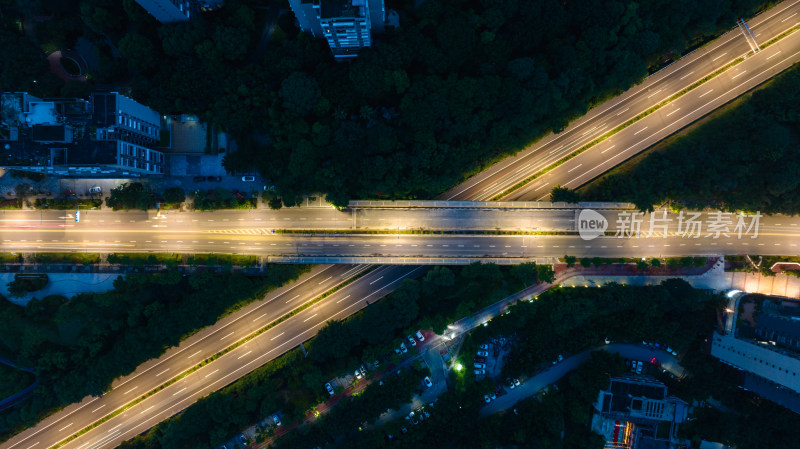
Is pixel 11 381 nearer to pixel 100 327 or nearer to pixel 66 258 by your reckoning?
pixel 100 327

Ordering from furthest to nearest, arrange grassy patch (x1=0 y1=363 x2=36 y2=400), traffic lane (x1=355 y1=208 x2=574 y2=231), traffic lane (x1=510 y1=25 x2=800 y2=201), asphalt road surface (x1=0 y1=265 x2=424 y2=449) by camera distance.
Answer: traffic lane (x1=510 y1=25 x2=800 y2=201), asphalt road surface (x1=0 y1=265 x2=424 y2=449), traffic lane (x1=355 y1=208 x2=574 y2=231), grassy patch (x1=0 y1=363 x2=36 y2=400)

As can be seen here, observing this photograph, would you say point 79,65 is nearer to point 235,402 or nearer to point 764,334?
point 235,402

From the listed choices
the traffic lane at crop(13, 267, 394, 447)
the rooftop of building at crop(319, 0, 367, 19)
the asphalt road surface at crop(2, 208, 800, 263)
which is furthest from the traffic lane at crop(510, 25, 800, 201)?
the traffic lane at crop(13, 267, 394, 447)

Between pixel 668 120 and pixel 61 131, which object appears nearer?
pixel 61 131

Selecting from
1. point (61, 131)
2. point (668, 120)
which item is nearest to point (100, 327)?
point (61, 131)

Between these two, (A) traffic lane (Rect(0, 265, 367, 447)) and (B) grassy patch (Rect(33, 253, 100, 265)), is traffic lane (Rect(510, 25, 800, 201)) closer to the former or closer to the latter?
(A) traffic lane (Rect(0, 265, 367, 447))

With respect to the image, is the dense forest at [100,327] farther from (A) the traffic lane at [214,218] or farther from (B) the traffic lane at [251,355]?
(A) the traffic lane at [214,218]
